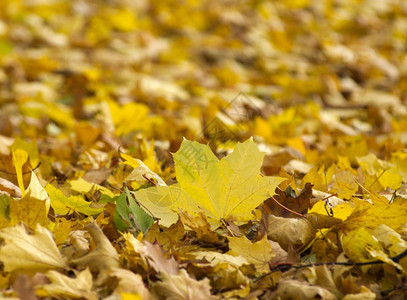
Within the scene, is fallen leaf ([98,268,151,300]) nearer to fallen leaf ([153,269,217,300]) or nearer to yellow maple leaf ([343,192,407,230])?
fallen leaf ([153,269,217,300])

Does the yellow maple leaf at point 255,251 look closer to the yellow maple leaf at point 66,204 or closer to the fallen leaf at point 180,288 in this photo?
the fallen leaf at point 180,288

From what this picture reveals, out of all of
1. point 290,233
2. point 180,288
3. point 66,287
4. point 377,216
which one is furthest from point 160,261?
point 377,216

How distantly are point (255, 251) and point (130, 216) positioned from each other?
30 cm

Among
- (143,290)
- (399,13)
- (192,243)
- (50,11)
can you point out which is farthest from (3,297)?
(399,13)

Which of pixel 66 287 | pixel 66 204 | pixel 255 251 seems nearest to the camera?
pixel 66 287

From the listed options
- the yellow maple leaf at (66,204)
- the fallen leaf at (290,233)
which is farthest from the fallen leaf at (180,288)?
the yellow maple leaf at (66,204)

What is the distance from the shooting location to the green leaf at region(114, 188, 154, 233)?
1231 millimetres

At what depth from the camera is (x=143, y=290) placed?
3.40ft

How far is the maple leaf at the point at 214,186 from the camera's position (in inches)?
48.8

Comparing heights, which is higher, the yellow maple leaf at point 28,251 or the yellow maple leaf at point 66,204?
the yellow maple leaf at point 28,251

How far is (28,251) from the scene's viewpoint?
105cm

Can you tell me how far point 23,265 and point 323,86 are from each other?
8.77 feet

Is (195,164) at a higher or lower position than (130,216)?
higher

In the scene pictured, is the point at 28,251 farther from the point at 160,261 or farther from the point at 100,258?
the point at 160,261
